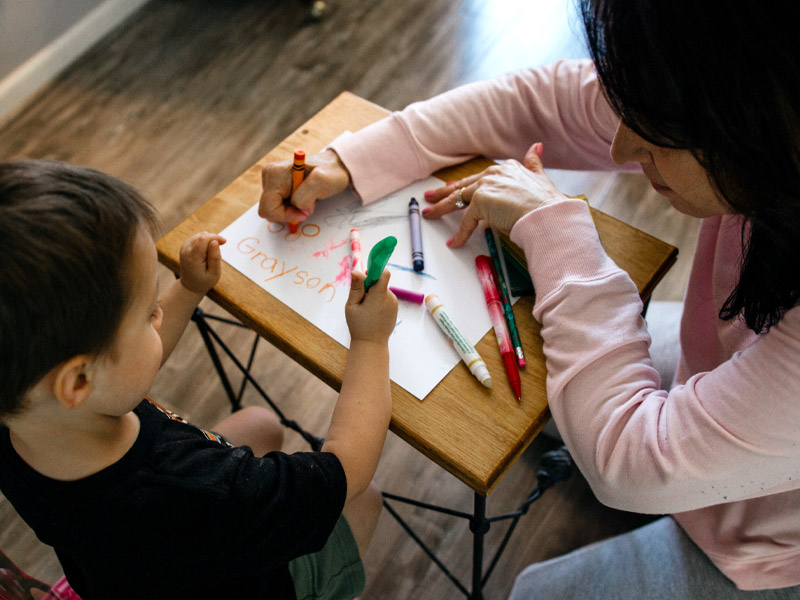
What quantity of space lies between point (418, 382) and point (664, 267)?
351 mm

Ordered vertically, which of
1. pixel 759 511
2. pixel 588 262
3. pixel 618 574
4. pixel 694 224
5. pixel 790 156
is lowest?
pixel 694 224

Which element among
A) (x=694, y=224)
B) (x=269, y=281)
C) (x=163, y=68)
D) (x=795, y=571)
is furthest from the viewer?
(x=163, y=68)

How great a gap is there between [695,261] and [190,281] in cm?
66

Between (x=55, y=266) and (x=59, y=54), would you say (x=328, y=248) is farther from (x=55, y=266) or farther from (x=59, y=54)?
(x=59, y=54)

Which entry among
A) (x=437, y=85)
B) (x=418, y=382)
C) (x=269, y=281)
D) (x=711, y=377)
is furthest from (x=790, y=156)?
(x=437, y=85)

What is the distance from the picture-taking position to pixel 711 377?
652mm

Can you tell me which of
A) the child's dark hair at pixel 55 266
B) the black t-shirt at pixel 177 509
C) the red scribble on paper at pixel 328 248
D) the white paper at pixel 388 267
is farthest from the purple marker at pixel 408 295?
the child's dark hair at pixel 55 266

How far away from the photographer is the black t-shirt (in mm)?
602

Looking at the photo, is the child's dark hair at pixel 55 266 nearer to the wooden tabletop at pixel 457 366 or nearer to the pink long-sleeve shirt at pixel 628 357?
the wooden tabletop at pixel 457 366

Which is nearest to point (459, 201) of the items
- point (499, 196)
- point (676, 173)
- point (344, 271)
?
point (499, 196)

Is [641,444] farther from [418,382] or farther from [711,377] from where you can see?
[418,382]

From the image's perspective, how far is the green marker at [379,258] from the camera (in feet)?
2.42

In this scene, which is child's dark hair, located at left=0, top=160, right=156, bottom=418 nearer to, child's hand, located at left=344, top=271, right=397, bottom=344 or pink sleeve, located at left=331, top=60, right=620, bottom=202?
child's hand, located at left=344, top=271, right=397, bottom=344

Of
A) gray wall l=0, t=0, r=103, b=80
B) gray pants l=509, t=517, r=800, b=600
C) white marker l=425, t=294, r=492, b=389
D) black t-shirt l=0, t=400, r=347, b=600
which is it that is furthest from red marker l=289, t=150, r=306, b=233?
gray wall l=0, t=0, r=103, b=80
